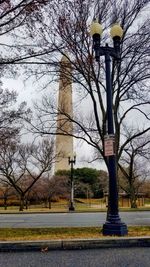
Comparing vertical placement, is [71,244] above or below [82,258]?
above

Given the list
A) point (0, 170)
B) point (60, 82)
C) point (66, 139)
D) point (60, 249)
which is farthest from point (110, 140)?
point (66, 139)


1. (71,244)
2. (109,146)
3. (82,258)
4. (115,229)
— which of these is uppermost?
(109,146)

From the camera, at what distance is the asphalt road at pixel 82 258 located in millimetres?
6332

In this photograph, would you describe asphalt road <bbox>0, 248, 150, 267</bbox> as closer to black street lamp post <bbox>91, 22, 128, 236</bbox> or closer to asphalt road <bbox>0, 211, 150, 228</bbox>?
black street lamp post <bbox>91, 22, 128, 236</bbox>

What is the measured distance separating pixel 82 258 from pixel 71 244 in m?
1.06

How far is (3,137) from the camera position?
25578 mm

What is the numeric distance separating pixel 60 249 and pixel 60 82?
8067 mm

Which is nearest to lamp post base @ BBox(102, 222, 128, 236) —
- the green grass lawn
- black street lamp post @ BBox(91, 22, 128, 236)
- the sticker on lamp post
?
black street lamp post @ BBox(91, 22, 128, 236)

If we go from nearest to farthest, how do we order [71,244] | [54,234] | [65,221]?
[71,244], [54,234], [65,221]

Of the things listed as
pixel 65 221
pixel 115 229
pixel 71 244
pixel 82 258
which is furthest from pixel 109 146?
pixel 65 221

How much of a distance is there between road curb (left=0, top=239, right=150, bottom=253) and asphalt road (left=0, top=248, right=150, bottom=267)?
231mm

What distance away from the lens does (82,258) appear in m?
6.89

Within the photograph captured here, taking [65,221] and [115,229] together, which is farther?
[65,221]

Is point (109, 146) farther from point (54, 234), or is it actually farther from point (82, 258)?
point (82, 258)
